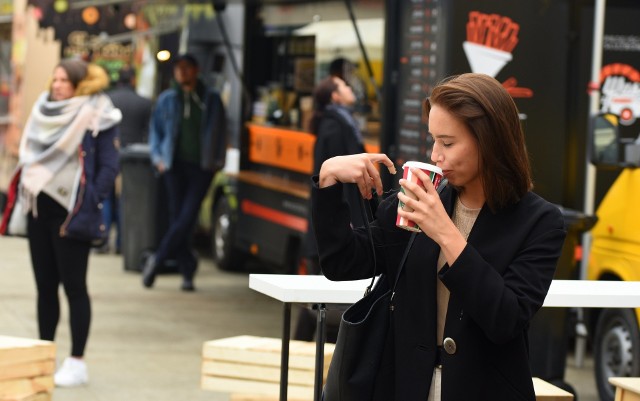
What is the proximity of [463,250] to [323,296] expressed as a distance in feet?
4.82

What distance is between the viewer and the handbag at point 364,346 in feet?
11.5

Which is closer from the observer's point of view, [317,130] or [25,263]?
[317,130]

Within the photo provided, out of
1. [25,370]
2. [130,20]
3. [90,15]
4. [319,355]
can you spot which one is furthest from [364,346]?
[130,20]

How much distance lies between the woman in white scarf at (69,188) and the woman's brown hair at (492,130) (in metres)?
4.73

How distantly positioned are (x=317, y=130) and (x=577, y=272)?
196 cm

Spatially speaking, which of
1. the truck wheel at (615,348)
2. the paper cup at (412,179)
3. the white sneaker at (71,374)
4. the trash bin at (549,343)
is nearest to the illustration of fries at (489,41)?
the trash bin at (549,343)

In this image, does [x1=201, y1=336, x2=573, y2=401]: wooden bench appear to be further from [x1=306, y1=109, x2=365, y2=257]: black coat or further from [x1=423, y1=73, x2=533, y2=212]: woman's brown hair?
[x1=306, y1=109, x2=365, y2=257]: black coat

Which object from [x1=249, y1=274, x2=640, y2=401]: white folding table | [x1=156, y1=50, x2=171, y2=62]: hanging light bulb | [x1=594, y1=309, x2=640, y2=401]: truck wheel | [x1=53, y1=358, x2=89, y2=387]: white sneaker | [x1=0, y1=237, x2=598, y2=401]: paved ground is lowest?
[x1=0, y1=237, x2=598, y2=401]: paved ground

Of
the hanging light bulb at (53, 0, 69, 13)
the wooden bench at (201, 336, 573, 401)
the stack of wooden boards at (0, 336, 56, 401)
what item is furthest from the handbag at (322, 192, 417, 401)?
the hanging light bulb at (53, 0, 69, 13)

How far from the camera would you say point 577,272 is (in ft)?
29.2

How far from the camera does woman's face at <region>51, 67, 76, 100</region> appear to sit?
8188mm

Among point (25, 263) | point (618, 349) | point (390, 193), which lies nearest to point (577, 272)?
point (618, 349)

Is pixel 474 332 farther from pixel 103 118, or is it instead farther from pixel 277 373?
pixel 103 118

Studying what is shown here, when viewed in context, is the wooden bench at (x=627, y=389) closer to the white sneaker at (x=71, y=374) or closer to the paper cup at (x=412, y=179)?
the paper cup at (x=412, y=179)
